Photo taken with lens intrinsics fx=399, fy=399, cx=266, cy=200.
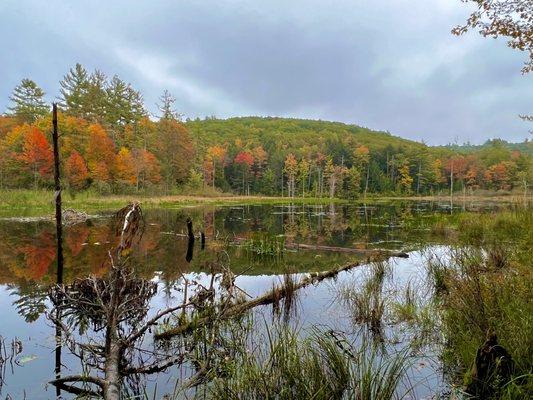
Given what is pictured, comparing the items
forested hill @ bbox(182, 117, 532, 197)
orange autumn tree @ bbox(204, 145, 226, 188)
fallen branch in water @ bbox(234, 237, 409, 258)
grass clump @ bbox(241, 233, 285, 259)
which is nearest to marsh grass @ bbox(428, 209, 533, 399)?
fallen branch in water @ bbox(234, 237, 409, 258)

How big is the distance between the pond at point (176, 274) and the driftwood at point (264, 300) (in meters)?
0.20

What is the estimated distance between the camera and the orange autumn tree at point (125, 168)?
50.2 meters

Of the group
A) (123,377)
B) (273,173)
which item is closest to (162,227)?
(123,377)

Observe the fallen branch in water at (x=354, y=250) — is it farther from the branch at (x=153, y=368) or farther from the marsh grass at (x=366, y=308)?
the branch at (x=153, y=368)

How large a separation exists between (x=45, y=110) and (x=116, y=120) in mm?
10777

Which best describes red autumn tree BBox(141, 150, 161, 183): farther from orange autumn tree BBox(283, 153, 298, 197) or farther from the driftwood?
the driftwood

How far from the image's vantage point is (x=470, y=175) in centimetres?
10450

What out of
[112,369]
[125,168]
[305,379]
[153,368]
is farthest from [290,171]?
[305,379]

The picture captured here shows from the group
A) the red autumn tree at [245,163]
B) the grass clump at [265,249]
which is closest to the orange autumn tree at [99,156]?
the grass clump at [265,249]

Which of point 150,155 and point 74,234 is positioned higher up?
point 150,155

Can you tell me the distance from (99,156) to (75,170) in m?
4.46

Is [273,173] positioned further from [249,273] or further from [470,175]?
[249,273]

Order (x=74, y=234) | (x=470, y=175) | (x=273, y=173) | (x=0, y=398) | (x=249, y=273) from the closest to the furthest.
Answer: (x=0, y=398)
(x=249, y=273)
(x=74, y=234)
(x=273, y=173)
(x=470, y=175)

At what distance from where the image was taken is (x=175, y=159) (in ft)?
195
